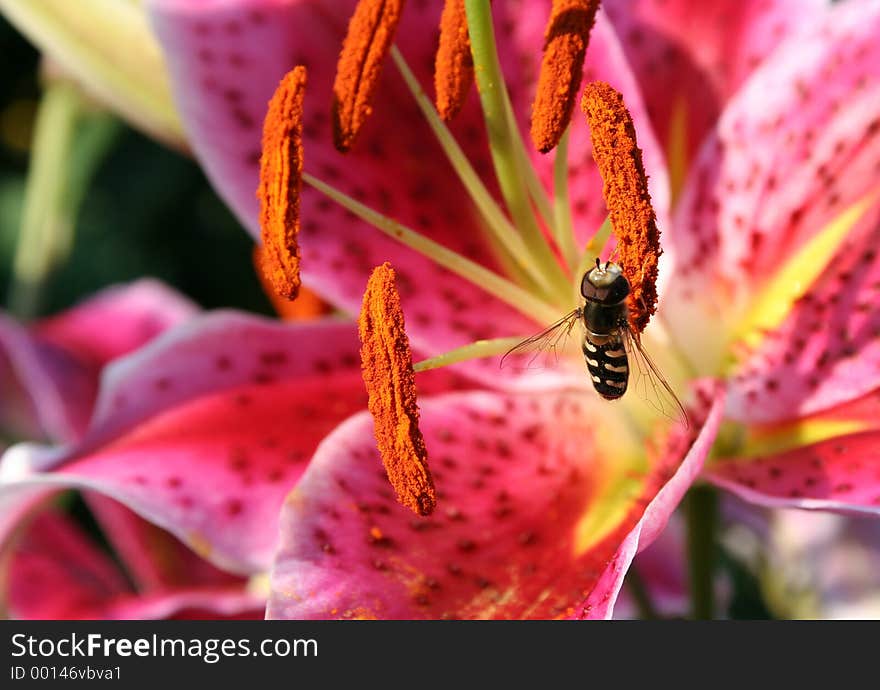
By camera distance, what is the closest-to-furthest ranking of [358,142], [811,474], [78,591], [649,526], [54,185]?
[649,526] → [811,474] → [358,142] → [78,591] → [54,185]

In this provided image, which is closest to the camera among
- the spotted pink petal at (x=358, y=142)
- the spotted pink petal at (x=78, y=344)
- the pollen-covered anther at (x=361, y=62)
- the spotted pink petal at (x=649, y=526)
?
the spotted pink petal at (x=649, y=526)

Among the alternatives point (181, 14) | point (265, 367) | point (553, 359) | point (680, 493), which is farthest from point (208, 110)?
point (680, 493)

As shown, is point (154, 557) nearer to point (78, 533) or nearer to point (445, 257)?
point (78, 533)

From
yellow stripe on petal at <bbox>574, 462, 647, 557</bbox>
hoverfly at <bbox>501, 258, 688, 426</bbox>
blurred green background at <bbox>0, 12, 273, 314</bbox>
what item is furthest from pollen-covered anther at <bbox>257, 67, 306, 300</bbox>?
blurred green background at <bbox>0, 12, 273, 314</bbox>

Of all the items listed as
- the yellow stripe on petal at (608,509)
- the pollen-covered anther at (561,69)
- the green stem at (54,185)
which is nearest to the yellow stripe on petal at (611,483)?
the yellow stripe on petal at (608,509)

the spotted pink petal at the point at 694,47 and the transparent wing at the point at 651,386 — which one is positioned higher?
the spotted pink petal at the point at 694,47

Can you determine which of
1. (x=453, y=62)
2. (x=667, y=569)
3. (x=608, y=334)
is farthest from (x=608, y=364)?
(x=667, y=569)

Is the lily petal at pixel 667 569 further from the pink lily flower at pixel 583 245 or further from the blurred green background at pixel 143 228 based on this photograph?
the blurred green background at pixel 143 228
